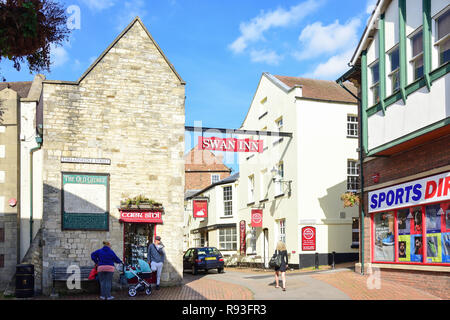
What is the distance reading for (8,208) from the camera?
21078 mm

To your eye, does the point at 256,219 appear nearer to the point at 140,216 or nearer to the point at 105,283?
the point at 140,216

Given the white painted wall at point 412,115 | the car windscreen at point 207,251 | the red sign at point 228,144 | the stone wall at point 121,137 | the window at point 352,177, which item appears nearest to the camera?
the white painted wall at point 412,115

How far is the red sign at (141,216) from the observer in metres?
17.6

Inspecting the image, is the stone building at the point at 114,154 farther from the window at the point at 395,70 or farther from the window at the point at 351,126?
the window at the point at 351,126

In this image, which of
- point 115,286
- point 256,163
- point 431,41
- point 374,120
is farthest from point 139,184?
point 256,163

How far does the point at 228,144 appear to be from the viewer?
80.7 ft

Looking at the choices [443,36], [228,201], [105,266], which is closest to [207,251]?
[228,201]

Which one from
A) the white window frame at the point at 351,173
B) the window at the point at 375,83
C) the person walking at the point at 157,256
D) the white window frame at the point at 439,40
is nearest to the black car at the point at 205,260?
the white window frame at the point at 351,173

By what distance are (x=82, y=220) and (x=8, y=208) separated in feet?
18.6

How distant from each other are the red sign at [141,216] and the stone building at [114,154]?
0.04 meters

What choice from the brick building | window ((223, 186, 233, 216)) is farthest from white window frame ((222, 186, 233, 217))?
the brick building

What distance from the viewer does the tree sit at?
6066 mm

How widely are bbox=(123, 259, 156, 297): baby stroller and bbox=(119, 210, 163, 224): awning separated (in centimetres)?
220

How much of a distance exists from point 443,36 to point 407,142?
10.1ft
